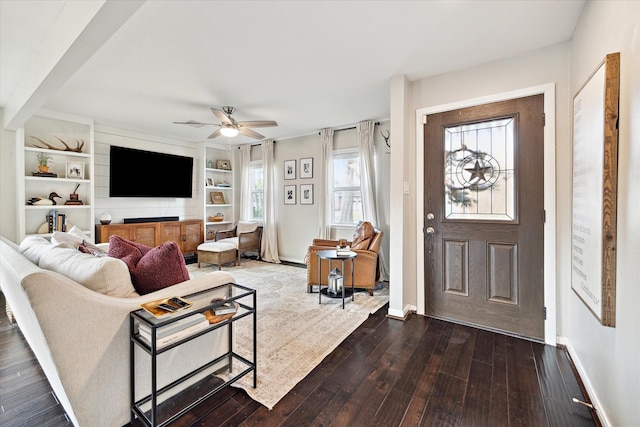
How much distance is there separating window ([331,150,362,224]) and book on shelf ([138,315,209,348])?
356 centimetres

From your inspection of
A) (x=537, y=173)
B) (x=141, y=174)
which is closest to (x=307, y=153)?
(x=141, y=174)

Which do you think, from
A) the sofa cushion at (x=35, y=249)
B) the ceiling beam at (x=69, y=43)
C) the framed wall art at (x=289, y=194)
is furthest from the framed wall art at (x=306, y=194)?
the sofa cushion at (x=35, y=249)

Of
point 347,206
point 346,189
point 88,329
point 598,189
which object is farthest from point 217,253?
point 598,189

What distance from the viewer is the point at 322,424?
58.4 inches

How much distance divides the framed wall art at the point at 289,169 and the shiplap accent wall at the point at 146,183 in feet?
5.86

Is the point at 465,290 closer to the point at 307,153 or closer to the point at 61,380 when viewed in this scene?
the point at 61,380

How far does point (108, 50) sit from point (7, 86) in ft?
5.87

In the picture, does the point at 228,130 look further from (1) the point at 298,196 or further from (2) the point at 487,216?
(2) the point at 487,216

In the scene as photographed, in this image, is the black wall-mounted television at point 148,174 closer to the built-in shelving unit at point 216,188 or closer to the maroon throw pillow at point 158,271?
the built-in shelving unit at point 216,188

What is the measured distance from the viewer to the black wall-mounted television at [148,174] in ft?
15.6

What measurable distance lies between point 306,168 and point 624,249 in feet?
14.9

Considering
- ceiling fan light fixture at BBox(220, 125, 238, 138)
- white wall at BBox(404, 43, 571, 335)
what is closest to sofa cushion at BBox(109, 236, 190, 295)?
ceiling fan light fixture at BBox(220, 125, 238, 138)

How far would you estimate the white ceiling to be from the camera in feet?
6.34

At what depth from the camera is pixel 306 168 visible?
5.40 m
